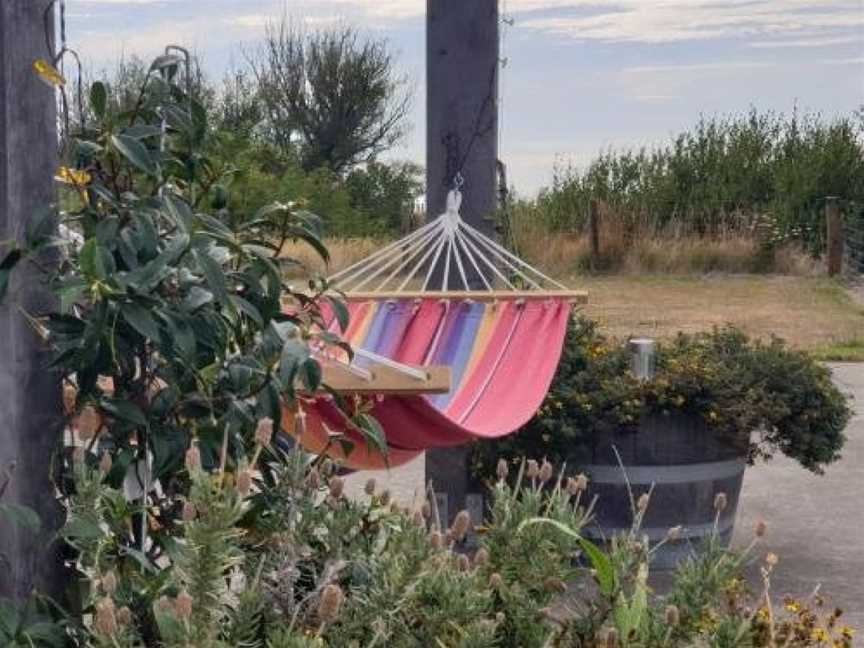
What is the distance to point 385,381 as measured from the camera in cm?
395

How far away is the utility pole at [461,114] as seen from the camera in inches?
211

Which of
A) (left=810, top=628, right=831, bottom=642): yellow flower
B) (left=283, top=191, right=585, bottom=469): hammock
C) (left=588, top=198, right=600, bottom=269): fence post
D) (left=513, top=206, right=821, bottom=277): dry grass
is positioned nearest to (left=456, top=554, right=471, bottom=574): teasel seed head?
(left=810, top=628, right=831, bottom=642): yellow flower

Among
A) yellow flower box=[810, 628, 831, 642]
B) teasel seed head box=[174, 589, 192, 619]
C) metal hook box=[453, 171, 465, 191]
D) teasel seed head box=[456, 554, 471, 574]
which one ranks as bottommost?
yellow flower box=[810, 628, 831, 642]

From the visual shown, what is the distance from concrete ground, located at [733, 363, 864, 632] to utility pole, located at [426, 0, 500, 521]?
1.08m

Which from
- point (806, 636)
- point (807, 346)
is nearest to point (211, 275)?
point (806, 636)

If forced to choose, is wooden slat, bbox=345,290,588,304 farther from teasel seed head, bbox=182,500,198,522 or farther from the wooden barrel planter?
teasel seed head, bbox=182,500,198,522

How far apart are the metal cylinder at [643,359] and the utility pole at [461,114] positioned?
24.8 inches

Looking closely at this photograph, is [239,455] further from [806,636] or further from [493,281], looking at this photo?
[493,281]

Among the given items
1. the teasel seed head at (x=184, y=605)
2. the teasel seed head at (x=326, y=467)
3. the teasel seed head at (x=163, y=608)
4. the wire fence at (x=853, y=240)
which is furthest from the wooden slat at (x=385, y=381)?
the wire fence at (x=853, y=240)

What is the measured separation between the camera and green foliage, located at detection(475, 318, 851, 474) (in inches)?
210

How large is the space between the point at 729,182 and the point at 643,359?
18489 millimetres

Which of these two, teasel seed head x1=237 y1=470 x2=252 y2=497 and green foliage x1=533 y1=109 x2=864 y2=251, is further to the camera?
green foliage x1=533 y1=109 x2=864 y2=251

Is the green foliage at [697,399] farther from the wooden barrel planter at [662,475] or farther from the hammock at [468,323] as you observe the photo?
the hammock at [468,323]

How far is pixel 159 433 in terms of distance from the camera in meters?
2.29
